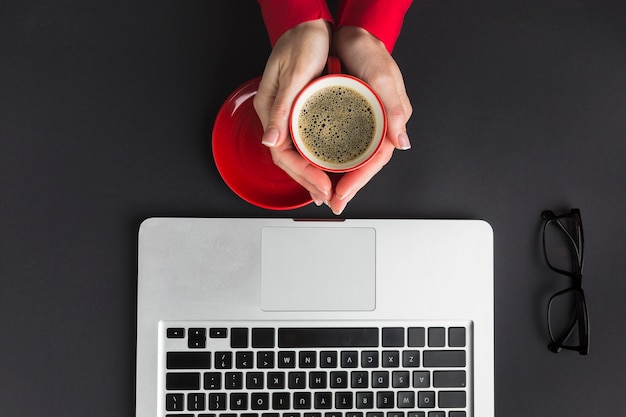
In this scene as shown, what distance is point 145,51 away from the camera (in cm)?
88

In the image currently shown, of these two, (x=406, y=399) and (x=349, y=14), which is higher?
(x=349, y=14)

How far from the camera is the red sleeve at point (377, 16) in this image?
0.78m

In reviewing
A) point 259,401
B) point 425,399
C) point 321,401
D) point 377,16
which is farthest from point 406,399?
point 377,16

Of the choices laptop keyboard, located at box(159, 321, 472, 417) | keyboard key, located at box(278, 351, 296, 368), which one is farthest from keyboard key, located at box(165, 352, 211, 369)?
keyboard key, located at box(278, 351, 296, 368)

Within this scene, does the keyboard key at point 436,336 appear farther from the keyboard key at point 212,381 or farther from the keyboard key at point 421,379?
the keyboard key at point 212,381

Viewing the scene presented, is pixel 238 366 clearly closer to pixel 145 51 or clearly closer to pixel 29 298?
pixel 29 298

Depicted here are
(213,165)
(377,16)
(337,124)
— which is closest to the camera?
(337,124)

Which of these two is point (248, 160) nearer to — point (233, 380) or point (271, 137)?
point (271, 137)

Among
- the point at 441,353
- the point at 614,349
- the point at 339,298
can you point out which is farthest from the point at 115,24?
the point at 614,349

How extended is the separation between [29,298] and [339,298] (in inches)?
20.2

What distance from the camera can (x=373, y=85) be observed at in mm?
737

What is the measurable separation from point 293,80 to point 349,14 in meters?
0.17

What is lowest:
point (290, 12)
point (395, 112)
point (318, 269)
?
point (318, 269)

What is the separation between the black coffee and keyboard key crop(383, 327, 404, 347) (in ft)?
1.10
